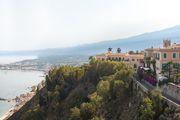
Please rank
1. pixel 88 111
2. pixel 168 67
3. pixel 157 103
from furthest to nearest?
pixel 168 67 → pixel 88 111 → pixel 157 103

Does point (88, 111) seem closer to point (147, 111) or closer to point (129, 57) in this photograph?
point (147, 111)

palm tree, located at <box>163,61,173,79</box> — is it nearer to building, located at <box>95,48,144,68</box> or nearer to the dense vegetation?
the dense vegetation

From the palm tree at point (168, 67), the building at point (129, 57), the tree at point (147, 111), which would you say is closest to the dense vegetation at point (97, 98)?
the tree at point (147, 111)

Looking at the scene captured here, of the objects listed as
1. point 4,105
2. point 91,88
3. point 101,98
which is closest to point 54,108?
point 91,88

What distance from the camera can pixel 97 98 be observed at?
40.8 m

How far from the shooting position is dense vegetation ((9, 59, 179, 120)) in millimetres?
28500

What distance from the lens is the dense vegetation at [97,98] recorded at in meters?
28.5

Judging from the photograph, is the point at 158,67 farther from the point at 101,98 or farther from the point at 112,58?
the point at 112,58

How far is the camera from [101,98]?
41000mm

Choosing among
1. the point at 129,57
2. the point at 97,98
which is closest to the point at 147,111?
the point at 97,98

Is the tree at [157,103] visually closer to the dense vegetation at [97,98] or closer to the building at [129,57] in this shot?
the dense vegetation at [97,98]

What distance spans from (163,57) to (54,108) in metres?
19.9

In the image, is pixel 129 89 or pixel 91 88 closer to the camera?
pixel 129 89

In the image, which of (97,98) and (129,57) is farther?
(129,57)
